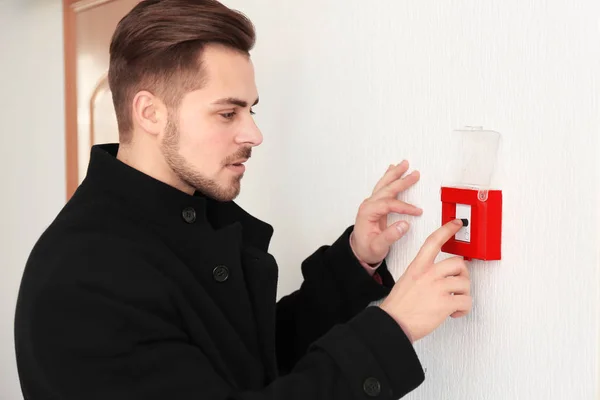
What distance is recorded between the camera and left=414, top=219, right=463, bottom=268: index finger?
909 millimetres

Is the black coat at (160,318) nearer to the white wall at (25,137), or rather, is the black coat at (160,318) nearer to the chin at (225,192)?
the chin at (225,192)

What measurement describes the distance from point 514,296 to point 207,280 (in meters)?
0.44

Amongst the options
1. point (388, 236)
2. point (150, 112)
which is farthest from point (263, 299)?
point (150, 112)

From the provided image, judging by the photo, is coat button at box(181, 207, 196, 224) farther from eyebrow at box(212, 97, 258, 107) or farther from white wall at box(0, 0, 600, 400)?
white wall at box(0, 0, 600, 400)

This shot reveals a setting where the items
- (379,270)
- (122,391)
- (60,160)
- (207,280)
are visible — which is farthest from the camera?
(60,160)

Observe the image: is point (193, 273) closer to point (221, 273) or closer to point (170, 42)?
point (221, 273)

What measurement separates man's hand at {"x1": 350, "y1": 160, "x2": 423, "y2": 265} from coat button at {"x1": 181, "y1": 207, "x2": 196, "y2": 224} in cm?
27

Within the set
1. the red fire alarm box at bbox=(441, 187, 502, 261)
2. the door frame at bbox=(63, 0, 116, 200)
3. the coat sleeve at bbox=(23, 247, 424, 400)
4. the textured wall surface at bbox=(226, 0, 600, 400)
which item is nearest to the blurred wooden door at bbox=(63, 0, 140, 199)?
the door frame at bbox=(63, 0, 116, 200)

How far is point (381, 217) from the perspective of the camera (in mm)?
1117

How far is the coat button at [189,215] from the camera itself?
1021mm

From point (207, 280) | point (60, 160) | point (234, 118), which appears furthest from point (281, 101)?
point (60, 160)

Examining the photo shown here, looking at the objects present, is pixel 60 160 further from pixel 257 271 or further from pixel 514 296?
pixel 514 296

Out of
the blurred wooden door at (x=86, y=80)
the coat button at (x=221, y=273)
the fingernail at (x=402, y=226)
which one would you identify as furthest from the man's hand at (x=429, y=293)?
the blurred wooden door at (x=86, y=80)

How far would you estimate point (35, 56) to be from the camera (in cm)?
230
